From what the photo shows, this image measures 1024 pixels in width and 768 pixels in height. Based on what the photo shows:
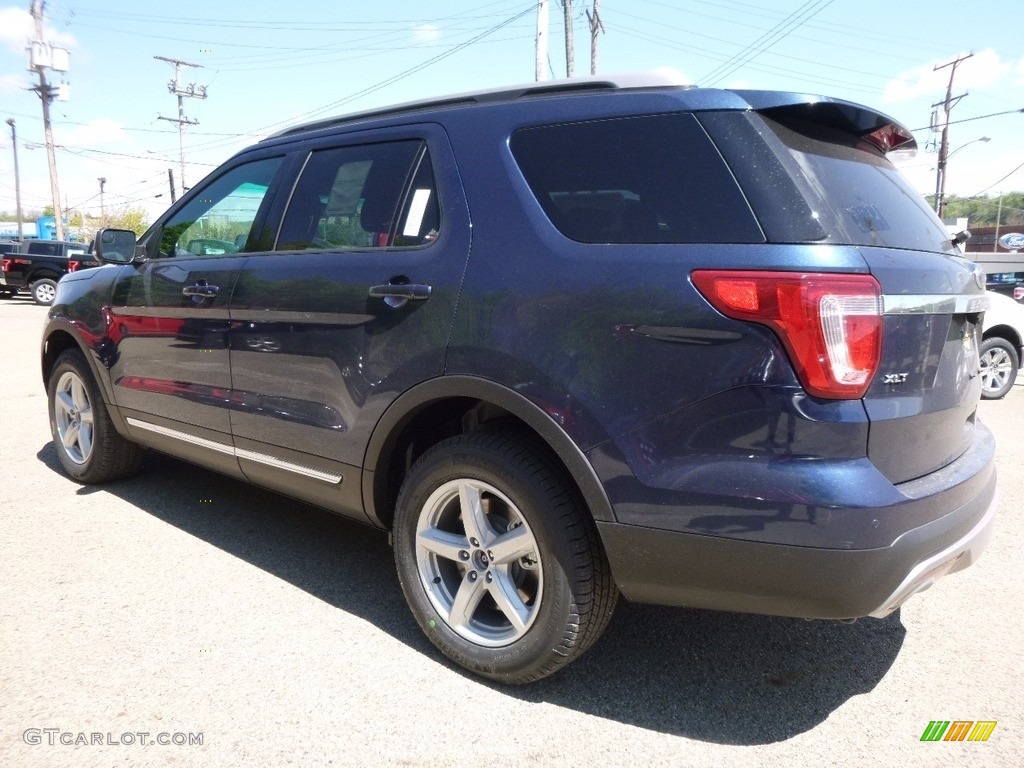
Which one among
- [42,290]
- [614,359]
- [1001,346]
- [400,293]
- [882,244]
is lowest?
[42,290]

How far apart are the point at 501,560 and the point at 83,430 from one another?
332 centimetres

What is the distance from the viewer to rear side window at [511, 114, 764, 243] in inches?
81.0

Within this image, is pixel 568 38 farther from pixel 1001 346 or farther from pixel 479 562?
pixel 479 562

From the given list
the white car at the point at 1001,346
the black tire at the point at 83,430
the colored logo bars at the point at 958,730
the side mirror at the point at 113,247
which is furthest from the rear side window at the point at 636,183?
the white car at the point at 1001,346

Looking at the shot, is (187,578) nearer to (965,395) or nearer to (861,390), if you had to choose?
(861,390)

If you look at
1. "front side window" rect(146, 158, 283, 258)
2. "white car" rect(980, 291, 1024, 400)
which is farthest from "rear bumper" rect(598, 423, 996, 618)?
"white car" rect(980, 291, 1024, 400)

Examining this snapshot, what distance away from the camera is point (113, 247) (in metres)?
4.00

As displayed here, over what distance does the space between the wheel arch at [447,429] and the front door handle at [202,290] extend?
1210 millimetres

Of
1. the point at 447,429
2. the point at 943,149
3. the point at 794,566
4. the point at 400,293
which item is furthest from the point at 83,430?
the point at 943,149

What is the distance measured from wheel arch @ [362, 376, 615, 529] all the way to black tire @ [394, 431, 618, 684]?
0.12 meters

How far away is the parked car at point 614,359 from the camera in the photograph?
1.91 metres

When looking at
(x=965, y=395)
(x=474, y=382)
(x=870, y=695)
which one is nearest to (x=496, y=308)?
(x=474, y=382)

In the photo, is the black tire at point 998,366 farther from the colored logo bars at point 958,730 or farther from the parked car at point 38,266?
the parked car at point 38,266

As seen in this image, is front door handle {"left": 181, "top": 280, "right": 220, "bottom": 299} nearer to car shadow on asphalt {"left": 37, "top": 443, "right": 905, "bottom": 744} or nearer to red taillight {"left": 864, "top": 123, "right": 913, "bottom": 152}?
car shadow on asphalt {"left": 37, "top": 443, "right": 905, "bottom": 744}
